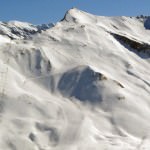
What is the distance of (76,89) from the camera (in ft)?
33.9

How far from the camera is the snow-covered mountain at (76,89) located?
27.8ft

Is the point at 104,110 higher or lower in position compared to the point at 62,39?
lower

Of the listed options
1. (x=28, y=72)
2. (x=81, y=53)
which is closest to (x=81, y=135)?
(x=28, y=72)

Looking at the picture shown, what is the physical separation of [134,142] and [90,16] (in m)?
7.08

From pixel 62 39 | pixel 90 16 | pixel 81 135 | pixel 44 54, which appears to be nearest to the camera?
pixel 81 135

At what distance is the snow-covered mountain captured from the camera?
27.8 feet

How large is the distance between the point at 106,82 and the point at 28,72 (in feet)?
6.39

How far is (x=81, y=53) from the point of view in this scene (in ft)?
38.5

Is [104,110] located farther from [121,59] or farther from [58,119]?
[121,59]

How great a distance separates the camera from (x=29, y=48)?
11.4 m

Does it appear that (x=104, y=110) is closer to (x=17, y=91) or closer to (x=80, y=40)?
(x=17, y=91)

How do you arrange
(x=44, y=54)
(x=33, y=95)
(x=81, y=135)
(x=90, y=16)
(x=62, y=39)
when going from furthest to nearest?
(x=90, y=16)
(x=62, y=39)
(x=44, y=54)
(x=33, y=95)
(x=81, y=135)

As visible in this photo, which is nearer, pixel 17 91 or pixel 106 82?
pixel 17 91


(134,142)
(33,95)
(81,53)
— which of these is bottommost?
(134,142)
